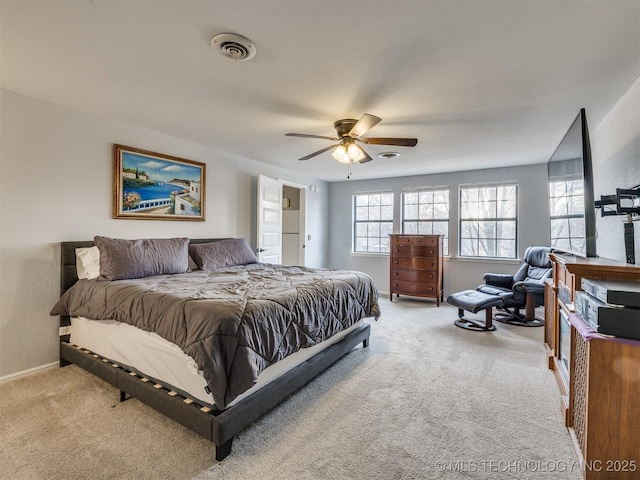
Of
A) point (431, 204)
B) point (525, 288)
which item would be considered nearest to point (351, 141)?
point (525, 288)

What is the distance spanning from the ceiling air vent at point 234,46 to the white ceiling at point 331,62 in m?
0.05

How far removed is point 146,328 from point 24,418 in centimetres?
99

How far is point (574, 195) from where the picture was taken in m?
2.37

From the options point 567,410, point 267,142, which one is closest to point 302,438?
point 567,410

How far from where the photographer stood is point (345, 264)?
668 cm

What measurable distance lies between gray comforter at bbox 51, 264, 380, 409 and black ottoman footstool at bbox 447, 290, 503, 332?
1419 mm

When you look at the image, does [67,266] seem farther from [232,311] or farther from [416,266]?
[416,266]

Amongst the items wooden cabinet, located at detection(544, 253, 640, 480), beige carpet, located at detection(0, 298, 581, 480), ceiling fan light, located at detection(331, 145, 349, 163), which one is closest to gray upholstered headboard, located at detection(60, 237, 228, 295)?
beige carpet, located at detection(0, 298, 581, 480)

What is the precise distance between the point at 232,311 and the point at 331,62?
5.55 feet

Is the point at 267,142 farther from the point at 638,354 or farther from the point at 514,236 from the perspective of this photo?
the point at 514,236

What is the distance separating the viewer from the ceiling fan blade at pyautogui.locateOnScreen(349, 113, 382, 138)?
2.38m

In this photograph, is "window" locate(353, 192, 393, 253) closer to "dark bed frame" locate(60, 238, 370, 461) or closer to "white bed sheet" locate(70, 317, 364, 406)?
"dark bed frame" locate(60, 238, 370, 461)

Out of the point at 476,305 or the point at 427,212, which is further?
the point at 427,212

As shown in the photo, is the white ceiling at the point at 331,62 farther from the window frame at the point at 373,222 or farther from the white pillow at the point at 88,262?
the window frame at the point at 373,222
